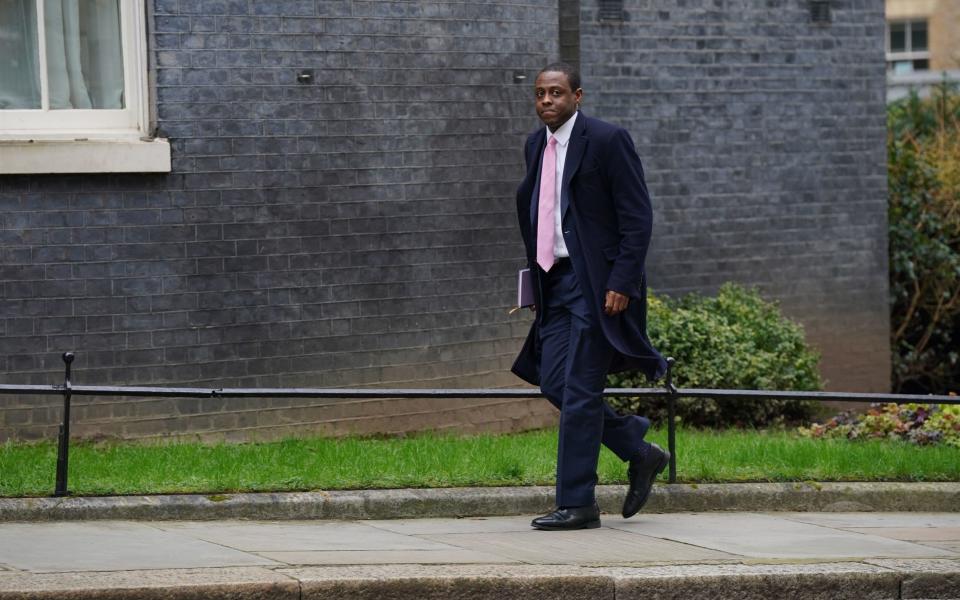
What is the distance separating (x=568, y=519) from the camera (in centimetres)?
684

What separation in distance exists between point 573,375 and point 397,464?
162cm

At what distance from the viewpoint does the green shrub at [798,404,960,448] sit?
9.84 meters

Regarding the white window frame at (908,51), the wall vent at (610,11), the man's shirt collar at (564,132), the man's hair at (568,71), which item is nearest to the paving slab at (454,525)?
the man's shirt collar at (564,132)

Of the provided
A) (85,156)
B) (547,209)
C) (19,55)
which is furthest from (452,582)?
(19,55)

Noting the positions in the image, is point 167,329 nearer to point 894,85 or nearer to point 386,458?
point 386,458

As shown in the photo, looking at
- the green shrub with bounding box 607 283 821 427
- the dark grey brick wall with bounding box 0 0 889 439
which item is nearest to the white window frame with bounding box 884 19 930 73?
the green shrub with bounding box 607 283 821 427

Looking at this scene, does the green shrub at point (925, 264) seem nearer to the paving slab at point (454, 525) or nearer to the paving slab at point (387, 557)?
the paving slab at point (454, 525)

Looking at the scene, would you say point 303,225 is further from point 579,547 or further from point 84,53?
point 579,547

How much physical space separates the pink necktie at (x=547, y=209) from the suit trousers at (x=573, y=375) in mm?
75

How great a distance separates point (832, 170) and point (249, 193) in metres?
5.73

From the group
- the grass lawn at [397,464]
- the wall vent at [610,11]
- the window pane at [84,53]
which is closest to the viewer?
the grass lawn at [397,464]

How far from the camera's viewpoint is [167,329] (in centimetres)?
939

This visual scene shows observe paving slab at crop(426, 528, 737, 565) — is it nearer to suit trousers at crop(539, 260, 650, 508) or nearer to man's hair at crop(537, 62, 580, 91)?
suit trousers at crop(539, 260, 650, 508)

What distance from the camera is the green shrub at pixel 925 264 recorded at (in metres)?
14.2
